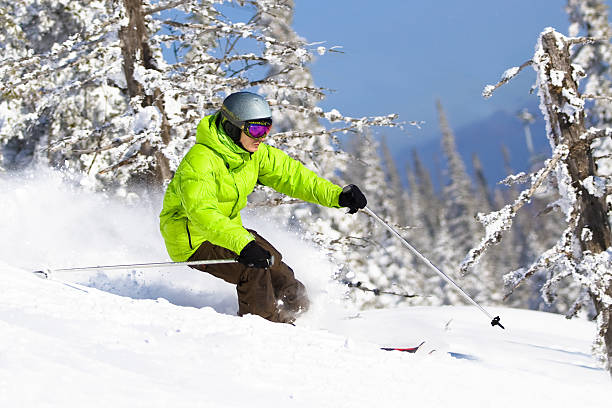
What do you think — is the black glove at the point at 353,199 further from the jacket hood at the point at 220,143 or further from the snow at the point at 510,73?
the snow at the point at 510,73

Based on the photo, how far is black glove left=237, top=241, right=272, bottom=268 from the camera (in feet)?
17.6

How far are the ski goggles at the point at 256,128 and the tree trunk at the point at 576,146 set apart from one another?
4.20 metres

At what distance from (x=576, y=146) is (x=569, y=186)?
536 millimetres

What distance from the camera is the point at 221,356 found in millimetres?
4102

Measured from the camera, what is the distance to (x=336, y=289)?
28.6 ft

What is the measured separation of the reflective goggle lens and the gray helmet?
0.07 metres

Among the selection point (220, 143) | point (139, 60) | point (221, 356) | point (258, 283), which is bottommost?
point (221, 356)

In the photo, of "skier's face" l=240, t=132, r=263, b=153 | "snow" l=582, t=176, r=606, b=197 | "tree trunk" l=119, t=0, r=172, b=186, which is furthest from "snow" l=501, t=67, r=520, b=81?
"tree trunk" l=119, t=0, r=172, b=186

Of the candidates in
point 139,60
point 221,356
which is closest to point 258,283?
point 221,356

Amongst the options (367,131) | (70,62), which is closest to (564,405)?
(367,131)

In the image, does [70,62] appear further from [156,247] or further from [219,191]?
[219,191]

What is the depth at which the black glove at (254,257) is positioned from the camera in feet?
17.6

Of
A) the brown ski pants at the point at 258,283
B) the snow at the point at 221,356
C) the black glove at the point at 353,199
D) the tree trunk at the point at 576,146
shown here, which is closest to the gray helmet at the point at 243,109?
the black glove at the point at 353,199

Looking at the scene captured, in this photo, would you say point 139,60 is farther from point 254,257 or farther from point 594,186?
point 594,186
